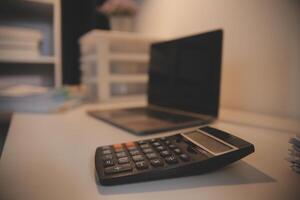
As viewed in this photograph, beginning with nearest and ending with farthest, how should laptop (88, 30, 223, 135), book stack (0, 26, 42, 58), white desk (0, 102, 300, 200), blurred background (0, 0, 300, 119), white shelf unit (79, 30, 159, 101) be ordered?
white desk (0, 102, 300, 200) < blurred background (0, 0, 300, 119) < laptop (88, 30, 223, 135) < white shelf unit (79, 30, 159, 101) < book stack (0, 26, 42, 58)

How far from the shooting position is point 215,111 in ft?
1.93

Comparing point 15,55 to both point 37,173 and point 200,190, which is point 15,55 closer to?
point 37,173

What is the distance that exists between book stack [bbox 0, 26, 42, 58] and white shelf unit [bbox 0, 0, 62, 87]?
0.07 feet

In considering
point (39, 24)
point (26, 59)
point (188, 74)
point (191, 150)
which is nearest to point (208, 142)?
point (191, 150)

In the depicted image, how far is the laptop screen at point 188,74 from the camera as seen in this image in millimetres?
587

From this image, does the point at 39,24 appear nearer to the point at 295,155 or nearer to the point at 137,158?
the point at 137,158

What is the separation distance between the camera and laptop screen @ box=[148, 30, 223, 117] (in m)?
0.59

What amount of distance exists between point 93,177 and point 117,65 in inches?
32.4

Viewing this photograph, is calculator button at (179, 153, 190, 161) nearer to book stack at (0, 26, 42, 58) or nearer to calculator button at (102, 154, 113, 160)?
calculator button at (102, 154, 113, 160)

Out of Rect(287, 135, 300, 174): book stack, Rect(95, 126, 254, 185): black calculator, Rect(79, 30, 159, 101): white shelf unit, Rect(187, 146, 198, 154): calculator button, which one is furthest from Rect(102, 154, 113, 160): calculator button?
Rect(79, 30, 159, 101): white shelf unit

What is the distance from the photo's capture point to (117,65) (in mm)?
1060

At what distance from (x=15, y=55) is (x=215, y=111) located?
1131mm

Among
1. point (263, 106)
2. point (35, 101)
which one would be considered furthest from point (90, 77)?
point (263, 106)

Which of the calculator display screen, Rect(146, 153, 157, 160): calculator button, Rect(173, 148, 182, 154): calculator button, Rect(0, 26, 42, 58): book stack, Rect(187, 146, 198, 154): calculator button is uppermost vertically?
Rect(0, 26, 42, 58): book stack
